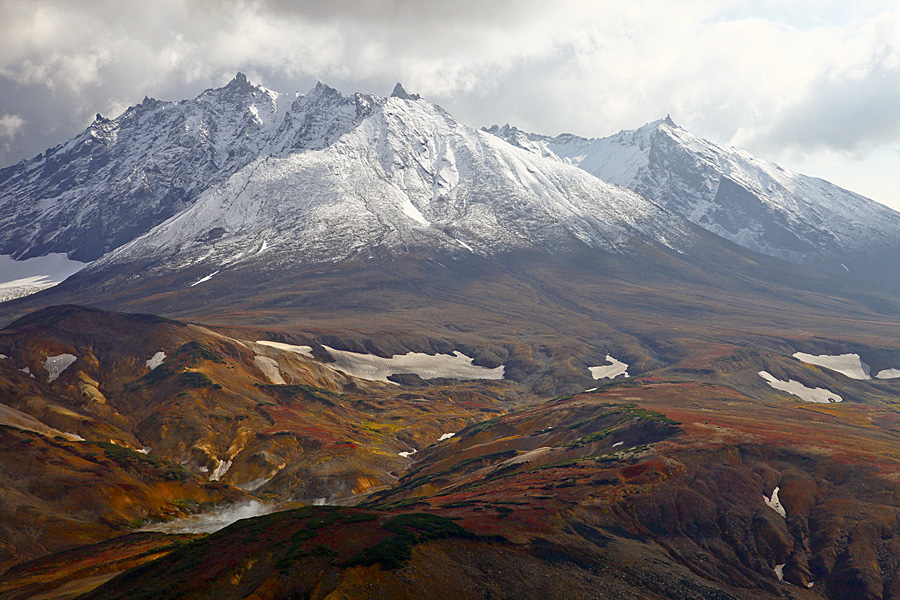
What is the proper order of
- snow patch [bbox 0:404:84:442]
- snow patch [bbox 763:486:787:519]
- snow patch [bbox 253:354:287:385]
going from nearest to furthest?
snow patch [bbox 763:486:787:519]
snow patch [bbox 0:404:84:442]
snow patch [bbox 253:354:287:385]

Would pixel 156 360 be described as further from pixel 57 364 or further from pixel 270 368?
pixel 270 368

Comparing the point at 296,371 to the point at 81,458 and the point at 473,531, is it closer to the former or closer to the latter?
the point at 81,458

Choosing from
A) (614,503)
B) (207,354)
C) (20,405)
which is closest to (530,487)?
(614,503)

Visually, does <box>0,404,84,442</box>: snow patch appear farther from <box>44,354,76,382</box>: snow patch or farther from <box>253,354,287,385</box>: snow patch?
<box>253,354,287,385</box>: snow patch

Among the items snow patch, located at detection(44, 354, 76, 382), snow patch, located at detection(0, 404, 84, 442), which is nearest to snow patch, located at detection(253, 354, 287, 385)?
snow patch, located at detection(44, 354, 76, 382)

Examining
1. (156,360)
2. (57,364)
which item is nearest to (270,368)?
(156,360)

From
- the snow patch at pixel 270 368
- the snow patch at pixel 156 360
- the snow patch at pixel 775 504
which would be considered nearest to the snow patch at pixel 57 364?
the snow patch at pixel 156 360

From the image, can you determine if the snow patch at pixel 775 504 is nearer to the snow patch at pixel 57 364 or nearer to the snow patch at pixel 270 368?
the snow patch at pixel 270 368
